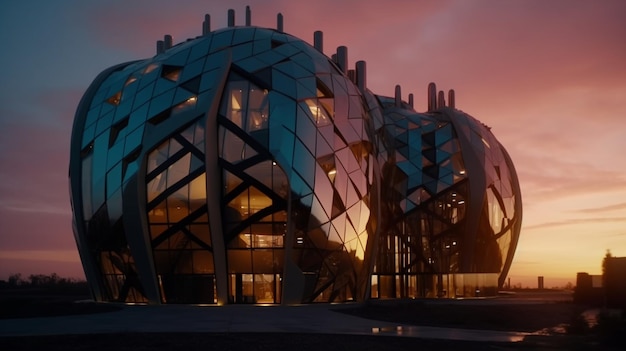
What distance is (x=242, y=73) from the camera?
121 ft

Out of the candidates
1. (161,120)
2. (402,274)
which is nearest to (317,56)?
(161,120)

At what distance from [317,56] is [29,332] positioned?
82.0 ft

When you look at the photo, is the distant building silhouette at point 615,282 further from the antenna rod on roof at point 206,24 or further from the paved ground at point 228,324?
the antenna rod on roof at point 206,24

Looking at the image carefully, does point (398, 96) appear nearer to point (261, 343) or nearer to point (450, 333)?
point (450, 333)

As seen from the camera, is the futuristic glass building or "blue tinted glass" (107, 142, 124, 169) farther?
"blue tinted glass" (107, 142, 124, 169)

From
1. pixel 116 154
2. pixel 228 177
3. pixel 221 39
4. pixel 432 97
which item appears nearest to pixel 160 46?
pixel 221 39

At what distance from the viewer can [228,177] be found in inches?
1362

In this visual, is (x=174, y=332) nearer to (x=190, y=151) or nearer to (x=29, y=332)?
(x=29, y=332)

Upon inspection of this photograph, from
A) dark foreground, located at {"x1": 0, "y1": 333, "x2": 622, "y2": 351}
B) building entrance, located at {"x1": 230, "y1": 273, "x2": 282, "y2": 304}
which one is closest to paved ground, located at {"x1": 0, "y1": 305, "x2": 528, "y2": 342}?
dark foreground, located at {"x1": 0, "y1": 333, "x2": 622, "y2": 351}

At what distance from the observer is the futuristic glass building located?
114 feet

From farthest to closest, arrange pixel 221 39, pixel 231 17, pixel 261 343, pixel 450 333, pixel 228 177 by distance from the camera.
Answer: pixel 231 17
pixel 221 39
pixel 228 177
pixel 450 333
pixel 261 343

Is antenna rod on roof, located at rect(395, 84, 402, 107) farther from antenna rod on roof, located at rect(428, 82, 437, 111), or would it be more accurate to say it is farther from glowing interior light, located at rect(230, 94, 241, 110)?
glowing interior light, located at rect(230, 94, 241, 110)

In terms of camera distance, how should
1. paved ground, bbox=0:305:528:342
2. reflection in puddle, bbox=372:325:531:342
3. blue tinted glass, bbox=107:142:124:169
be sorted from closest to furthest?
reflection in puddle, bbox=372:325:531:342 < paved ground, bbox=0:305:528:342 < blue tinted glass, bbox=107:142:124:169

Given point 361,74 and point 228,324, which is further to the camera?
point 361,74
